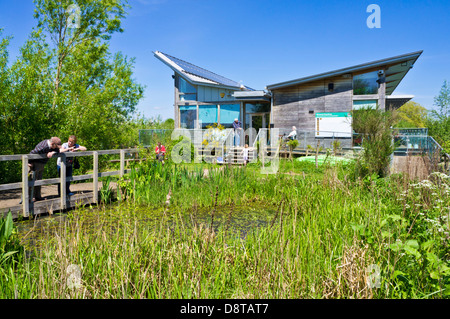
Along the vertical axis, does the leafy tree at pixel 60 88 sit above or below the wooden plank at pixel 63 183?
above

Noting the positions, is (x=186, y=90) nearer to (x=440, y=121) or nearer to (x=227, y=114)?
(x=227, y=114)

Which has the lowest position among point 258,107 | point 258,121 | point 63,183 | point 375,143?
point 63,183

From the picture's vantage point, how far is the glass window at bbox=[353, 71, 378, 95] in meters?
18.2

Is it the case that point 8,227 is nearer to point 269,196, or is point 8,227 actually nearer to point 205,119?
point 269,196

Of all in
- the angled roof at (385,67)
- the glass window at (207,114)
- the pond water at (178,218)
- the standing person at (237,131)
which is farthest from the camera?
the glass window at (207,114)

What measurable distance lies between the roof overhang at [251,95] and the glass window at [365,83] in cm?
495

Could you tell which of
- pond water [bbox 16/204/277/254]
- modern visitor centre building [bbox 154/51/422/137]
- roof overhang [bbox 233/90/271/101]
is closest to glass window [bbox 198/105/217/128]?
modern visitor centre building [bbox 154/51/422/137]

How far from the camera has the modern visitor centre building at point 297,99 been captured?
18.2m

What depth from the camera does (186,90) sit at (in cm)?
2220

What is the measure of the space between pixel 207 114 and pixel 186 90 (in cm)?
226
